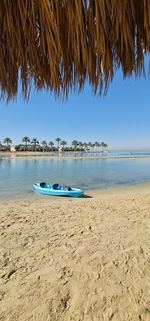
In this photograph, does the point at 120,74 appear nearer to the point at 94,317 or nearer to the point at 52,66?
the point at 52,66

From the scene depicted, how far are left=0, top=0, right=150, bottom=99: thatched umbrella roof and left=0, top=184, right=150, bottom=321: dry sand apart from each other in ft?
7.92

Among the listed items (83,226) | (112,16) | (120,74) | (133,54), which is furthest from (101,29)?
(83,226)

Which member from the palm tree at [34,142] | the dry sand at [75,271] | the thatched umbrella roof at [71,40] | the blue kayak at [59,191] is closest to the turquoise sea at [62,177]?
the blue kayak at [59,191]

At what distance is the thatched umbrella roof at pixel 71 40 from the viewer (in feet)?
3.24

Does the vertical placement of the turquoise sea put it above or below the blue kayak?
below

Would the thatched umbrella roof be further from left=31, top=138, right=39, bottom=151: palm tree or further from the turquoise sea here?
left=31, top=138, right=39, bottom=151: palm tree

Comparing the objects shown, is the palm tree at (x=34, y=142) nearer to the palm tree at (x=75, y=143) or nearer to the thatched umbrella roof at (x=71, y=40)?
the palm tree at (x=75, y=143)

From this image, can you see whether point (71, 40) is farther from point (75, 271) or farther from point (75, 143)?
point (75, 143)

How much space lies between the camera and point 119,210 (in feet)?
22.4

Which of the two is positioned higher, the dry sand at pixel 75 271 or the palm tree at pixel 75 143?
the palm tree at pixel 75 143

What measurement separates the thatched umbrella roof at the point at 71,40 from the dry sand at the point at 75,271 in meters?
2.41

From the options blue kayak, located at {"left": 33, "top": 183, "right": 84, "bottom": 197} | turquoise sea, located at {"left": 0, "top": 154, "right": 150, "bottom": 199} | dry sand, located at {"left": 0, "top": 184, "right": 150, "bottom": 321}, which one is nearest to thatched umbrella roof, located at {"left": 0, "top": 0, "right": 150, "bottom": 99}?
dry sand, located at {"left": 0, "top": 184, "right": 150, "bottom": 321}

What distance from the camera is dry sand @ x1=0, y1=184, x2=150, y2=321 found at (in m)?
2.29

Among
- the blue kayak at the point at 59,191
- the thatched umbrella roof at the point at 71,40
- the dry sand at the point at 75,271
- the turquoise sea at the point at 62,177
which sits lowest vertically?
the turquoise sea at the point at 62,177
